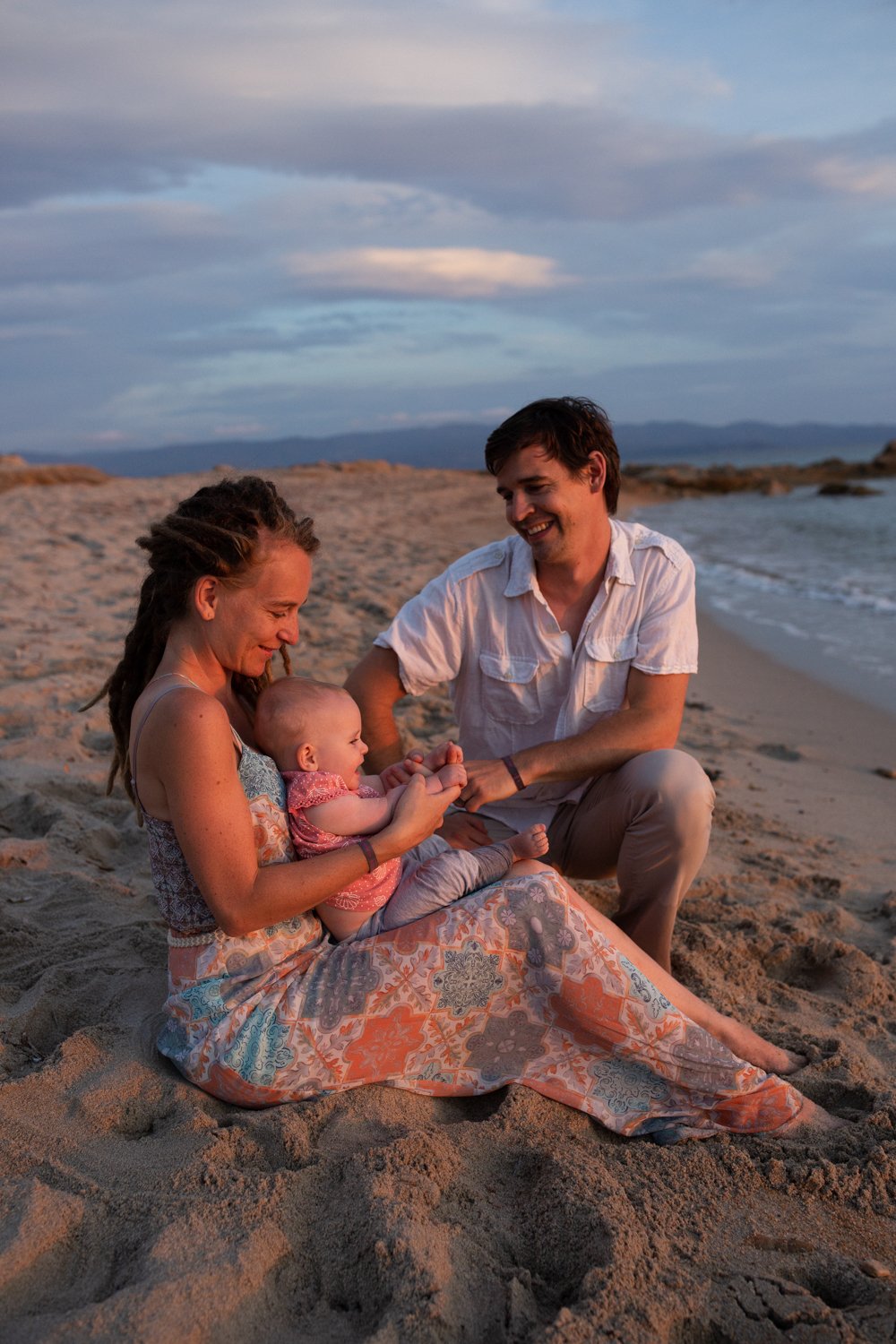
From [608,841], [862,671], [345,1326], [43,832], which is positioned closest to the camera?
[345,1326]

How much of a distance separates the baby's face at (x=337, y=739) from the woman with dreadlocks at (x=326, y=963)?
0.14 meters

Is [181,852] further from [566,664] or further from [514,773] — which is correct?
[566,664]

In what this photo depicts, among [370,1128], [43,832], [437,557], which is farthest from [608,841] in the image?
[437,557]

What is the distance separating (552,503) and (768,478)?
3410 cm

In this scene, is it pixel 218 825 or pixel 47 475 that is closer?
pixel 218 825

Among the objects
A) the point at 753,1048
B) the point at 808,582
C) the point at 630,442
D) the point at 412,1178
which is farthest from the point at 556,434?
the point at 630,442

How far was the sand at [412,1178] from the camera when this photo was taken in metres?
1.67

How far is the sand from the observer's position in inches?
65.8

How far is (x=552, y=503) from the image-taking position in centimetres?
307

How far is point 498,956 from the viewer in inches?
86.5

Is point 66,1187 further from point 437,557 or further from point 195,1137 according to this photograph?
point 437,557

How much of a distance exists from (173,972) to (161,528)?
38.0 inches

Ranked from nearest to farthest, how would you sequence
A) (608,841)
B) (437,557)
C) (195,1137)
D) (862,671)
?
(195,1137) < (608,841) < (862,671) < (437,557)

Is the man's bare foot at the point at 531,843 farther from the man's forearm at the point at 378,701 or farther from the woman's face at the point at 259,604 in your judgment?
the man's forearm at the point at 378,701
